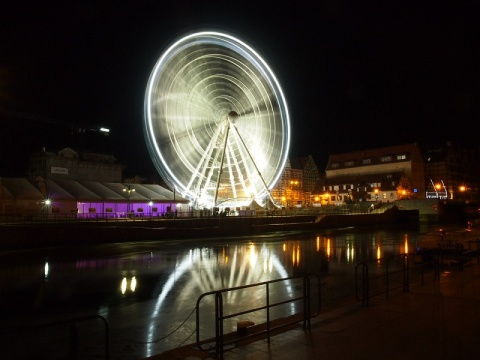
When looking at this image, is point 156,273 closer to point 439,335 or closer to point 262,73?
point 439,335

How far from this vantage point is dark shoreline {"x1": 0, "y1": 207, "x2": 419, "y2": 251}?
28.6 m

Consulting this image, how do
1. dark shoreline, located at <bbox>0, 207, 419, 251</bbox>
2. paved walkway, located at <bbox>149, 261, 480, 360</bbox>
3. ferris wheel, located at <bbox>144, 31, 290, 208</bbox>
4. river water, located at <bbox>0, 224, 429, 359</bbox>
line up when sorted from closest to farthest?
1. paved walkway, located at <bbox>149, 261, 480, 360</bbox>
2. river water, located at <bbox>0, 224, 429, 359</bbox>
3. dark shoreline, located at <bbox>0, 207, 419, 251</bbox>
4. ferris wheel, located at <bbox>144, 31, 290, 208</bbox>

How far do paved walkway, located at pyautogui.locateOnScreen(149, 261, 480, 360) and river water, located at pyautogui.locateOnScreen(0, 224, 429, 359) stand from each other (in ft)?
5.87

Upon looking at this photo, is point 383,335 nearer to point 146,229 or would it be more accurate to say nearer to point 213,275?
point 213,275

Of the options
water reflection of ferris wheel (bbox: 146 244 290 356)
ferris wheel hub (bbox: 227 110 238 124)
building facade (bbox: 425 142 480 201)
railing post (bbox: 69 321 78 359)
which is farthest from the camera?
building facade (bbox: 425 142 480 201)

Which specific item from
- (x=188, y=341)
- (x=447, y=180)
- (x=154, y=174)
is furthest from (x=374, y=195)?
(x=188, y=341)

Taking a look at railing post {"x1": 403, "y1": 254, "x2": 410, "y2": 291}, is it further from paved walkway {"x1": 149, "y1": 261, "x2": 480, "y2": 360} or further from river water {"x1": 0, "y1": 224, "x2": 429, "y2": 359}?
river water {"x1": 0, "y1": 224, "x2": 429, "y2": 359}

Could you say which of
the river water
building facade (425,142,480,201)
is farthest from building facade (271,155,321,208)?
the river water

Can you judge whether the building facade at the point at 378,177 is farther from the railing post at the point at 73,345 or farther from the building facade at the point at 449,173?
the railing post at the point at 73,345

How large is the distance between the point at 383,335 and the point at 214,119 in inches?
1516

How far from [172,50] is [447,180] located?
8268cm

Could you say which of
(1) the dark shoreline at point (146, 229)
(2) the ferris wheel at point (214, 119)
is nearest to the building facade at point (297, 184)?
(1) the dark shoreline at point (146, 229)

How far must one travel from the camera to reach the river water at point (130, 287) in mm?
8805

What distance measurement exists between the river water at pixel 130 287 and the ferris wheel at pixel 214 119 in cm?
1228
